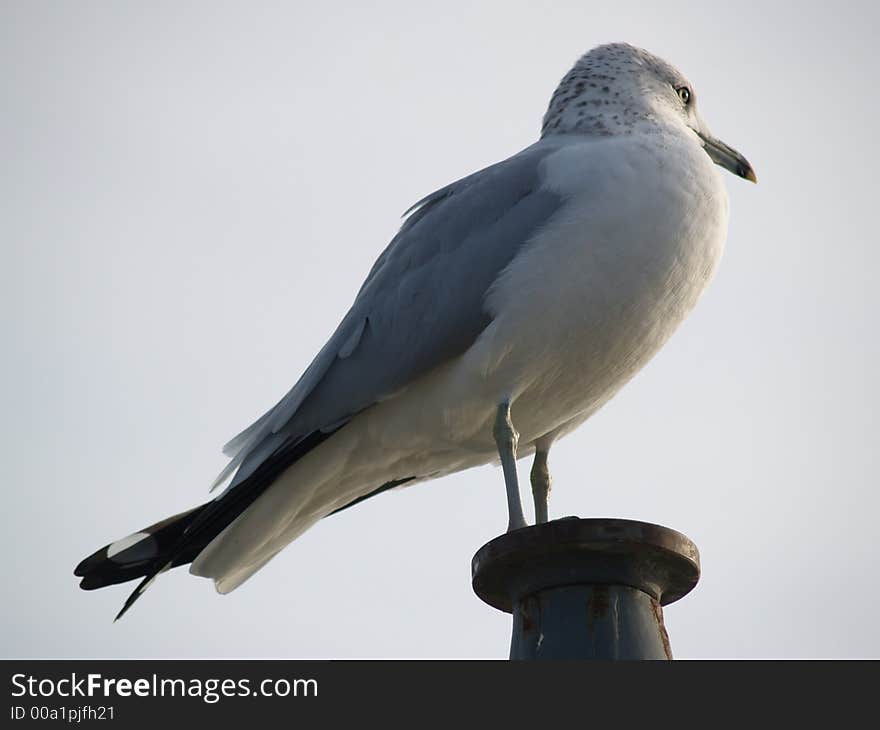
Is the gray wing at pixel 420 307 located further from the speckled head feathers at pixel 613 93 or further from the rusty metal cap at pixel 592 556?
the rusty metal cap at pixel 592 556

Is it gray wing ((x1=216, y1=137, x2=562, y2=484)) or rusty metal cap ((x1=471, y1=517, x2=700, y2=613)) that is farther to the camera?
gray wing ((x1=216, y1=137, x2=562, y2=484))

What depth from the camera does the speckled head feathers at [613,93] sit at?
7.30 metres

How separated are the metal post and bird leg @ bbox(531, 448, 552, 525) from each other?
208cm

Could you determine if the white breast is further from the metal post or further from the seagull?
the metal post

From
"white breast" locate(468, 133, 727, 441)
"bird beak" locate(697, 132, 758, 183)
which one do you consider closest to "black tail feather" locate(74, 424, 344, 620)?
"white breast" locate(468, 133, 727, 441)

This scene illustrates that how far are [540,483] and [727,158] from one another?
193cm

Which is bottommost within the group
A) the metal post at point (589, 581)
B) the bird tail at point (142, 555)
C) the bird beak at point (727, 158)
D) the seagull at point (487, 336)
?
the metal post at point (589, 581)

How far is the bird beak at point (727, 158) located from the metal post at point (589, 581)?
3.25 meters

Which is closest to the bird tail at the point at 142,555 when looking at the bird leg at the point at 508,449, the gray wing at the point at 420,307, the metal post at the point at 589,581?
the gray wing at the point at 420,307

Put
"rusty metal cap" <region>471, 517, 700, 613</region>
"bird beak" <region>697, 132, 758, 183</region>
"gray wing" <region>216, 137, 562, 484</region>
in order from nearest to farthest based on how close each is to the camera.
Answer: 1. "rusty metal cap" <region>471, 517, 700, 613</region>
2. "gray wing" <region>216, 137, 562, 484</region>
3. "bird beak" <region>697, 132, 758, 183</region>

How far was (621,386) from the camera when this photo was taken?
701 centimetres

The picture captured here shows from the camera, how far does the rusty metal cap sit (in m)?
4.95
